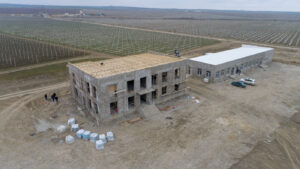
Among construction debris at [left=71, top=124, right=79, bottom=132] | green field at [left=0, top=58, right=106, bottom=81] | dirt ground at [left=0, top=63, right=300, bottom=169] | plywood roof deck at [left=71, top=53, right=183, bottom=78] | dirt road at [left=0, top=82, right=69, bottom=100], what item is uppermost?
plywood roof deck at [left=71, top=53, right=183, bottom=78]

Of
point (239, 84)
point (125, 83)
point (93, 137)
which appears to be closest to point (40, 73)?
point (125, 83)

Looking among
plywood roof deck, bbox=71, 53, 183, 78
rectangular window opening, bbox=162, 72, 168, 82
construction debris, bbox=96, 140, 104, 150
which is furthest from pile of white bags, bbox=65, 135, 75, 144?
rectangular window opening, bbox=162, 72, 168, 82

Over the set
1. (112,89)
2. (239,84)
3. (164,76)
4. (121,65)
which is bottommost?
(239,84)

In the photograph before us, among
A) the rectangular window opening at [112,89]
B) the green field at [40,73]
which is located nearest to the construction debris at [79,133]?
the rectangular window opening at [112,89]

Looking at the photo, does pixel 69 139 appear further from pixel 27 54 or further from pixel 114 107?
pixel 27 54

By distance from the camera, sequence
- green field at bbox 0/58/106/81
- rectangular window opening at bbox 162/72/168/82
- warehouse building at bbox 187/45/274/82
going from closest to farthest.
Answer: rectangular window opening at bbox 162/72/168/82 < warehouse building at bbox 187/45/274/82 < green field at bbox 0/58/106/81

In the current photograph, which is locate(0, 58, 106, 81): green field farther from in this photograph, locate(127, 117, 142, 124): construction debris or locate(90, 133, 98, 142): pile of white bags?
locate(90, 133, 98, 142): pile of white bags

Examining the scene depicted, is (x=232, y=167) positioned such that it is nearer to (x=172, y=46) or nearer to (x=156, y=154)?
(x=156, y=154)
